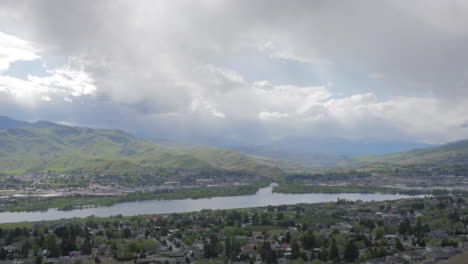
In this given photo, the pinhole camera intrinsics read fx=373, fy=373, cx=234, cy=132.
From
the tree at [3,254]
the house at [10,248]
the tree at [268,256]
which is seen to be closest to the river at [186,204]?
the house at [10,248]

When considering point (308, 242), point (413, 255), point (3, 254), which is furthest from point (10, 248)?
point (413, 255)

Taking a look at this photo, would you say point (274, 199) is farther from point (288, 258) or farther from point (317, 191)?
point (288, 258)

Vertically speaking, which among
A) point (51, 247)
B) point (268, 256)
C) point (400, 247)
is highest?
point (400, 247)

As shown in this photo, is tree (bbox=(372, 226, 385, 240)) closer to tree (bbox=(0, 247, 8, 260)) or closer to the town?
the town

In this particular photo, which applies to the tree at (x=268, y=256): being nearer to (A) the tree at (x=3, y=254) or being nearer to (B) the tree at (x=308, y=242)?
(B) the tree at (x=308, y=242)

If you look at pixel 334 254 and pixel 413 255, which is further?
pixel 334 254

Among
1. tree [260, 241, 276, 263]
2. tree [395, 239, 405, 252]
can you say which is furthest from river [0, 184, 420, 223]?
tree [395, 239, 405, 252]

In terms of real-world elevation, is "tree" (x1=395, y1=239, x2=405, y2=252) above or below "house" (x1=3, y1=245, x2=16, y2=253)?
above

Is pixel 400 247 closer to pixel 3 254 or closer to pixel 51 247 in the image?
pixel 51 247
